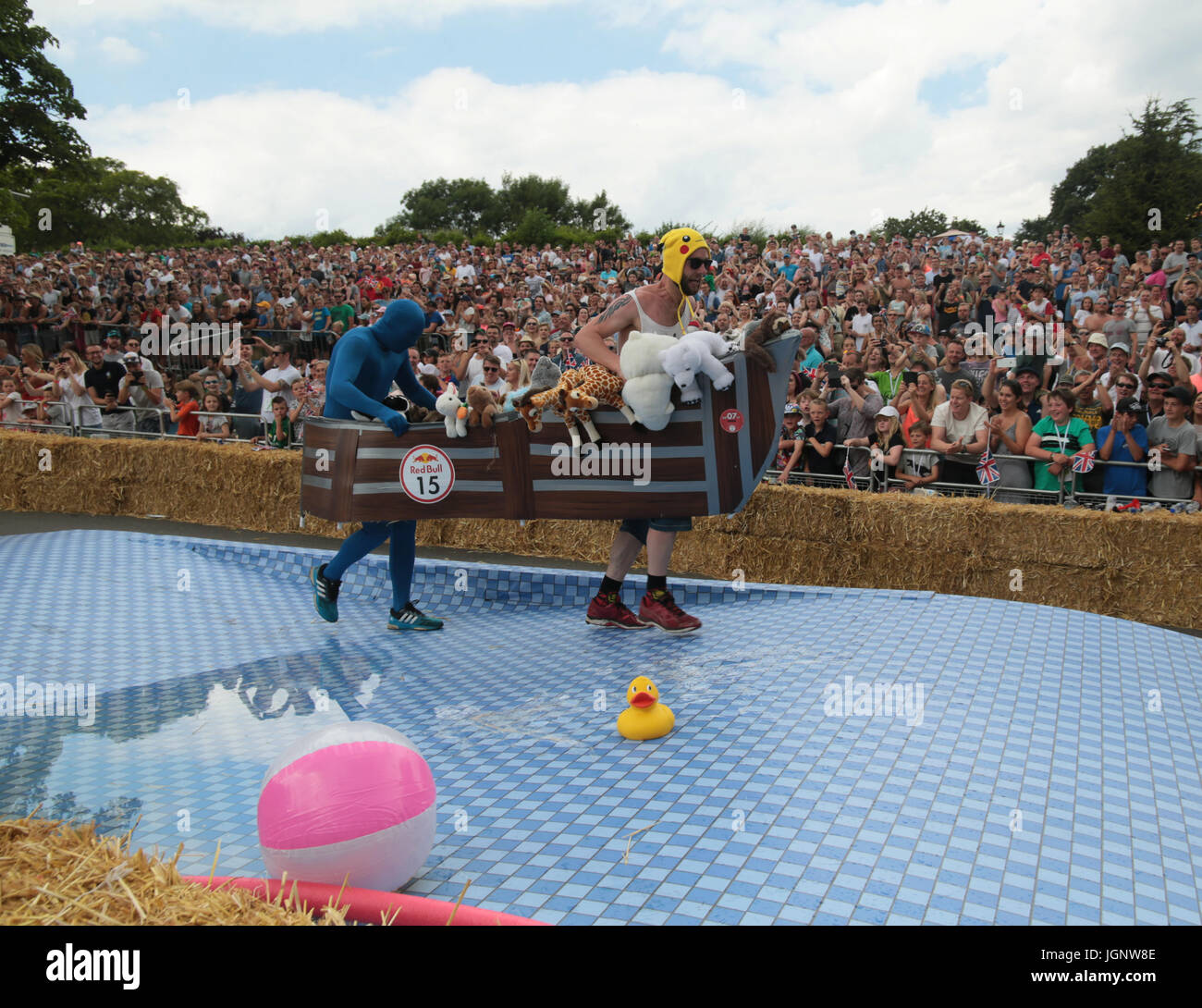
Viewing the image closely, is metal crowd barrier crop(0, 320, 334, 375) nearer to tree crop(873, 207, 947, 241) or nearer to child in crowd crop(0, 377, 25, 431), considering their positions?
child in crowd crop(0, 377, 25, 431)

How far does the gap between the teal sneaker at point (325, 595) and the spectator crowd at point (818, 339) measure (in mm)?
2277

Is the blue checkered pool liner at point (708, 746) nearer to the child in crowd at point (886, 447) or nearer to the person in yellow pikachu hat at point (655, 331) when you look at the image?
the person in yellow pikachu hat at point (655, 331)

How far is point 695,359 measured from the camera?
15.0 ft

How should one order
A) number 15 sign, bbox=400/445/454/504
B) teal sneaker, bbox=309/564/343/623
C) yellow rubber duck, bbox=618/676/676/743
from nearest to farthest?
yellow rubber duck, bbox=618/676/676/743 → number 15 sign, bbox=400/445/454/504 → teal sneaker, bbox=309/564/343/623

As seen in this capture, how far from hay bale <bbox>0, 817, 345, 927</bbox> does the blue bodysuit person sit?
3342 mm

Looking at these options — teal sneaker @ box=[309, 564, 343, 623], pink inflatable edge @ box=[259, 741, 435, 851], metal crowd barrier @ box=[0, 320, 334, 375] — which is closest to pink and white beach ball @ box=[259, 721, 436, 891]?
pink inflatable edge @ box=[259, 741, 435, 851]

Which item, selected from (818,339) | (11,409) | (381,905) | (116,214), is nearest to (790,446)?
(818,339)

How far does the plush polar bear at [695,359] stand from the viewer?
4.55m

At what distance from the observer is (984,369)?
8336mm

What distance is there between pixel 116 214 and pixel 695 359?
7654 cm

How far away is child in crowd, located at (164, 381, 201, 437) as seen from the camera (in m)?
11.3

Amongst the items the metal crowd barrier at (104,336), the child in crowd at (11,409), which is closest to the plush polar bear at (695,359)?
the child in crowd at (11,409)
